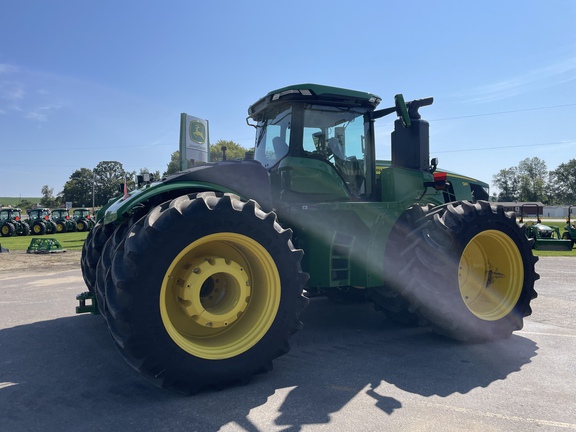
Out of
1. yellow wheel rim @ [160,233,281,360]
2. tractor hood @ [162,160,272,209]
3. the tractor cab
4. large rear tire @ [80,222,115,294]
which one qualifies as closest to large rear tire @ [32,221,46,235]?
large rear tire @ [80,222,115,294]

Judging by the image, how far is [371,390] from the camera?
347 cm

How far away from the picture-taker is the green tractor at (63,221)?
3241 centimetres

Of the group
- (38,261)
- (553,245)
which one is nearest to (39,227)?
(38,261)

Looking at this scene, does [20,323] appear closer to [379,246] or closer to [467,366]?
[379,246]

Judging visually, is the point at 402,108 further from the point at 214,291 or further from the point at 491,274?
the point at 214,291

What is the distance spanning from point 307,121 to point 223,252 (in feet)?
6.49

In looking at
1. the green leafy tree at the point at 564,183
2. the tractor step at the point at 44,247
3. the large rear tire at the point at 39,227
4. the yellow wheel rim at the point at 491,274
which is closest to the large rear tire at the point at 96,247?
the yellow wheel rim at the point at 491,274

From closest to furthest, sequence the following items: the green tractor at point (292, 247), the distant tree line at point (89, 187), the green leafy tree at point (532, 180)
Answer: the green tractor at point (292, 247) < the distant tree line at point (89, 187) < the green leafy tree at point (532, 180)

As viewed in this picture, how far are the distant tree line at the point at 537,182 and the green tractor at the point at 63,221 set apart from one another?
10433 centimetres

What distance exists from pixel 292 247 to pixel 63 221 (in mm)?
33422

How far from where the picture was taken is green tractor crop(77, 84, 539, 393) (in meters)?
3.29

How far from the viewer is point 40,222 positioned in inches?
1208

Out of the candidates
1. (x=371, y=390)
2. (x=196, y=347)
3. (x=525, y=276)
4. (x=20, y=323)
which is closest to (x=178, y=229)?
(x=196, y=347)

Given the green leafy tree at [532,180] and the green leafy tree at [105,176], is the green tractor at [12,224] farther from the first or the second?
the green leafy tree at [532,180]
